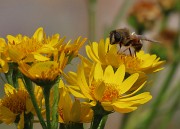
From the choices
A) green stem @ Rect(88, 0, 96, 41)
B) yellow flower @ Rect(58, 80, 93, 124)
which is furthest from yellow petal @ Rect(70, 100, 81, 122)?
green stem @ Rect(88, 0, 96, 41)

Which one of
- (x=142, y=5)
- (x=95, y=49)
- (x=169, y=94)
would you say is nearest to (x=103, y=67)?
(x=95, y=49)

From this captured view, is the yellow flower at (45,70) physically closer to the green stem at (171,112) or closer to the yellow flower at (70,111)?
the yellow flower at (70,111)

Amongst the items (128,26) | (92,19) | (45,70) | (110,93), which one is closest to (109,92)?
(110,93)

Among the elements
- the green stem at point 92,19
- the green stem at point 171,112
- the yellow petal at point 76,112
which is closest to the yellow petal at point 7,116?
the yellow petal at point 76,112

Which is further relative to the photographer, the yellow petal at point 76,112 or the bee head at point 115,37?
the bee head at point 115,37

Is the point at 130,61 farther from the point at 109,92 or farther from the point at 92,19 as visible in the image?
the point at 92,19

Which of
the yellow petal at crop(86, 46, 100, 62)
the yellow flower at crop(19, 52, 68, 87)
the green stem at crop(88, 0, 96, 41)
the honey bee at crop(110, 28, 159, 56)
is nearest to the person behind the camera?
the yellow flower at crop(19, 52, 68, 87)

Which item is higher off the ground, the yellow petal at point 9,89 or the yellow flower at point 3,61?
the yellow flower at point 3,61

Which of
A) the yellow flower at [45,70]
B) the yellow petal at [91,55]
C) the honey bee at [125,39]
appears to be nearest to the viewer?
the yellow flower at [45,70]

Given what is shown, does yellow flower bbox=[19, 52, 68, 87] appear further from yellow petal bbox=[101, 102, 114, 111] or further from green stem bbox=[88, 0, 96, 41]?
green stem bbox=[88, 0, 96, 41]

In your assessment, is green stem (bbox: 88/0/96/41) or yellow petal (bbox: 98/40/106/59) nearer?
yellow petal (bbox: 98/40/106/59)
